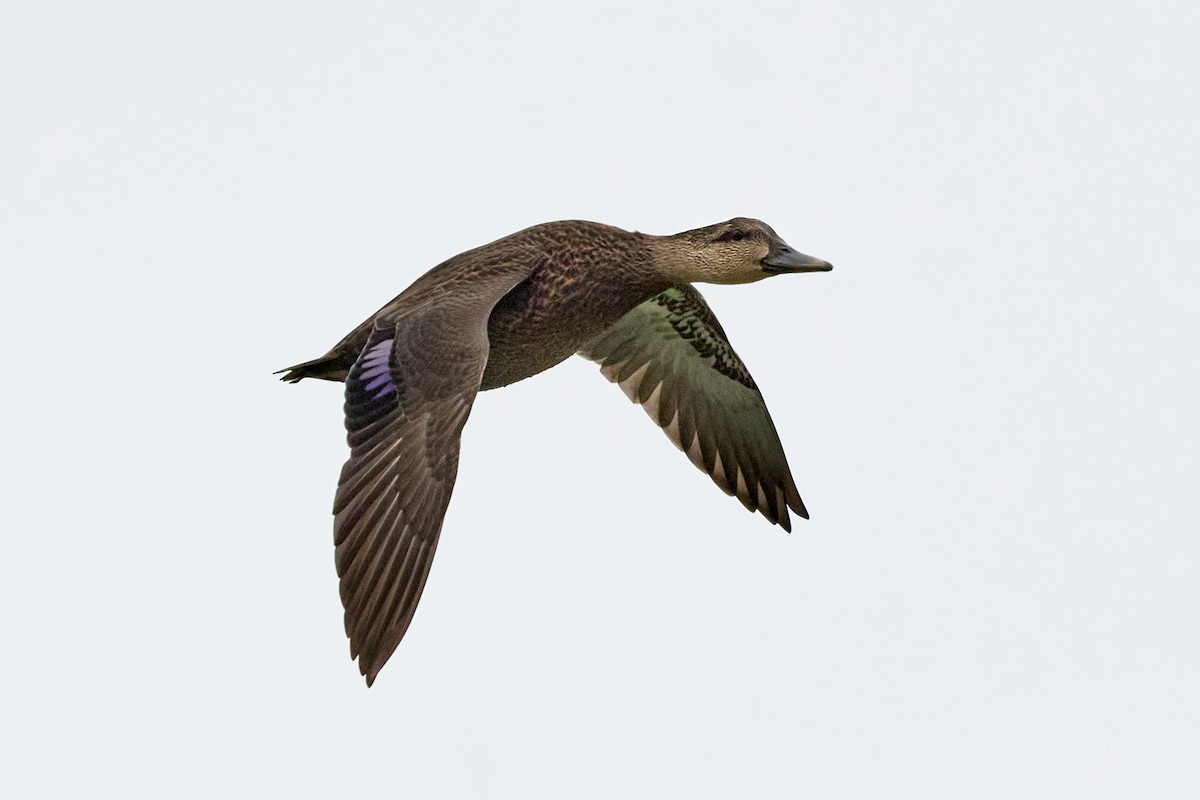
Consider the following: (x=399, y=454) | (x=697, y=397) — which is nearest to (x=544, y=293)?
(x=399, y=454)

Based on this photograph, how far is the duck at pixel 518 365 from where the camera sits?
1044 cm

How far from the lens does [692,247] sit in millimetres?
12852

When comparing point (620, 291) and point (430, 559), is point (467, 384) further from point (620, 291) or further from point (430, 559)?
point (620, 291)

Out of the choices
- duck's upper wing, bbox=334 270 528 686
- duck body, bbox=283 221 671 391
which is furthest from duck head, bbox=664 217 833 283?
duck's upper wing, bbox=334 270 528 686

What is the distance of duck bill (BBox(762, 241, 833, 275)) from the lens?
1268 centimetres

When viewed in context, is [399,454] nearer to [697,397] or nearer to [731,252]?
[731,252]

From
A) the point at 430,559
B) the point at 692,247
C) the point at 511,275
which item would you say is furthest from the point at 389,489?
the point at 692,247

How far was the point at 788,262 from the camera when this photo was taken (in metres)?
12.7

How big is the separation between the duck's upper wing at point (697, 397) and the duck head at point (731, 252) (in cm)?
147

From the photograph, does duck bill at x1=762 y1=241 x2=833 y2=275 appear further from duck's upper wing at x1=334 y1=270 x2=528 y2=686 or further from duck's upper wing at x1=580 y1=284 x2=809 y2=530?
duck's upper wing at x1=334 y1=270 x2=528 y2=686

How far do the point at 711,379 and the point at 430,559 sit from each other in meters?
4.63

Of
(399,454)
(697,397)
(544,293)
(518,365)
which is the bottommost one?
(399,454)

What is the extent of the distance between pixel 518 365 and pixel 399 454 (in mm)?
1750

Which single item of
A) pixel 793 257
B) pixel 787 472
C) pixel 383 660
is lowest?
pixel 383 660
